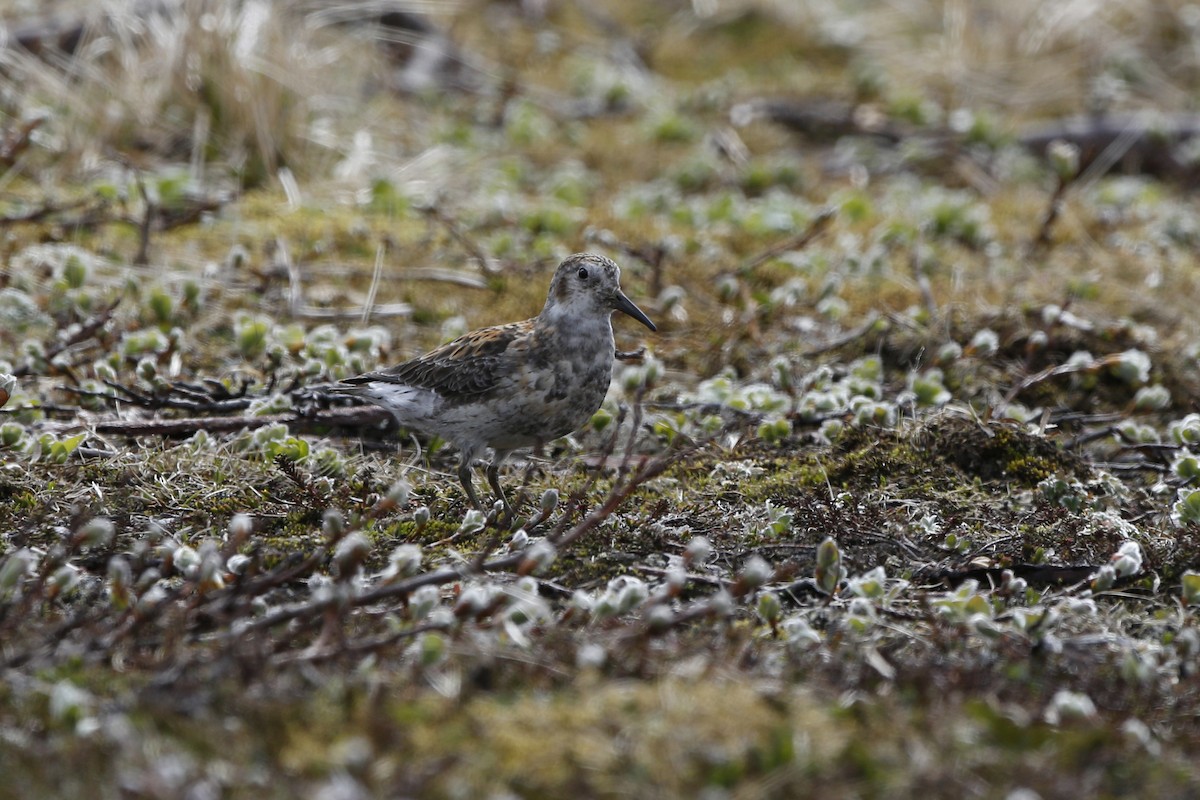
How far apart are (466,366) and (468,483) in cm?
46

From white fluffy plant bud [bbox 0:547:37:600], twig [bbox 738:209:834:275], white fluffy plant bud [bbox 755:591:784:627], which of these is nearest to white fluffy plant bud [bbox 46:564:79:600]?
white fluffy plant bud [bbox 0:547:37:600]

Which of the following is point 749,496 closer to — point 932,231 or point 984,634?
point 984,634

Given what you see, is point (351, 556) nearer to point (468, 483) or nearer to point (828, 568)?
point (828, 568)

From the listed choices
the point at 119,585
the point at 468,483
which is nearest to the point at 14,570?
the point at 119,585

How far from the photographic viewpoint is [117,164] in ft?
26.9

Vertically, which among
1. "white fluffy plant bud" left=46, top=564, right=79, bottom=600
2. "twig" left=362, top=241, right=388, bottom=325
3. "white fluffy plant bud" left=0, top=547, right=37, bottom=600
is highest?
"white fluffy plant bud" left=0, top=547, right=37, bottom=600

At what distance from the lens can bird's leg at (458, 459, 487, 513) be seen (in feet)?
16.6

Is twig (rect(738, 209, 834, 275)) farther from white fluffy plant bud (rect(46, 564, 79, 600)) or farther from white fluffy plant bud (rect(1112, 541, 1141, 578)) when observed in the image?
white fluffy plant bud (rect(46, 564, 79, 600))

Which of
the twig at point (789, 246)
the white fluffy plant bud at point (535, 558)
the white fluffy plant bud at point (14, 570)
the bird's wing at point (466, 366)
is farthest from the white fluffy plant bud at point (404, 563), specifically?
the twig at point (789, 246)

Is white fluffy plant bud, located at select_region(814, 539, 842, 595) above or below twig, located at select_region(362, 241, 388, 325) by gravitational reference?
above

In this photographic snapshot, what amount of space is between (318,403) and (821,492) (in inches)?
86.8

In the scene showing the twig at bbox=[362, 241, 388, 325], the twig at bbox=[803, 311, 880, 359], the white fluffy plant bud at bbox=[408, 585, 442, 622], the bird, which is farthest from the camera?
the twig at bbox=[362, 241, 388, 325]

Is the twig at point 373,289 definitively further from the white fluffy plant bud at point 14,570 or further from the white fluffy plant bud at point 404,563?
the white fluffy plant bud at point 14,570

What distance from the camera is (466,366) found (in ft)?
16.9
